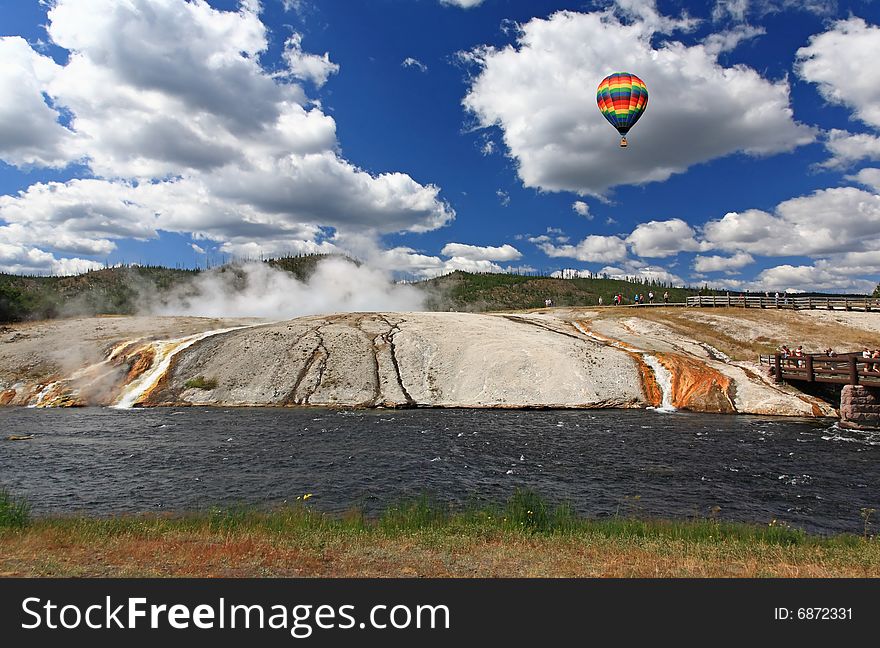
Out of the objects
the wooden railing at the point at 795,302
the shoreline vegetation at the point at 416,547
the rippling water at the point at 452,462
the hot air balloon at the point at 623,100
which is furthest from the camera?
the wooden railing at the point at 795,302

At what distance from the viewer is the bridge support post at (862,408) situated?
34.8 meters

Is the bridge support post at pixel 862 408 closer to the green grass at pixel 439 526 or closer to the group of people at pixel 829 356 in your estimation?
the group of people at pixel 829 356

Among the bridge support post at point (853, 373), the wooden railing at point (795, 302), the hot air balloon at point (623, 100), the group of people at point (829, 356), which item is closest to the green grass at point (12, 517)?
the bridge support post at point (853, 373)

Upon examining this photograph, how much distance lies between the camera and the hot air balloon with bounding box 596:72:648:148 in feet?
172

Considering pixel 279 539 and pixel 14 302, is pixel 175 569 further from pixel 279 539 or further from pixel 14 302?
pixel 14 302

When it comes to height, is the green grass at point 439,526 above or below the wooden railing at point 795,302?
below

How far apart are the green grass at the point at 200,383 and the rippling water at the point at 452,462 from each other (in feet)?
24.0

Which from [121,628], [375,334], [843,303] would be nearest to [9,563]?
[121,628]

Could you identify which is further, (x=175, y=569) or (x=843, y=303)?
(x=843, y=303)

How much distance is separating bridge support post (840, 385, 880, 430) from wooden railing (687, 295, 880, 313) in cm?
4376

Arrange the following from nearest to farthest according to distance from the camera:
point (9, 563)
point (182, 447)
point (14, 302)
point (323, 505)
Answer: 1. point (9, 563)
2. point (323, 505)
3. point (182, 447)
4. point (14, 302)

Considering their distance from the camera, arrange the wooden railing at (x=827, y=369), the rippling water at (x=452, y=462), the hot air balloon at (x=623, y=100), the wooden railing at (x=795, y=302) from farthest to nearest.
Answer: the wooden railing at (x=795, y=302) < the hot air balloon at (x=623, y=100) < the wooden railing at (x=827, y=369) < the rippling water at (x=452, y=462)

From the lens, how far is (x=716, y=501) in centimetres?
2022

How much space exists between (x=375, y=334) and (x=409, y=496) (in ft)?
115
